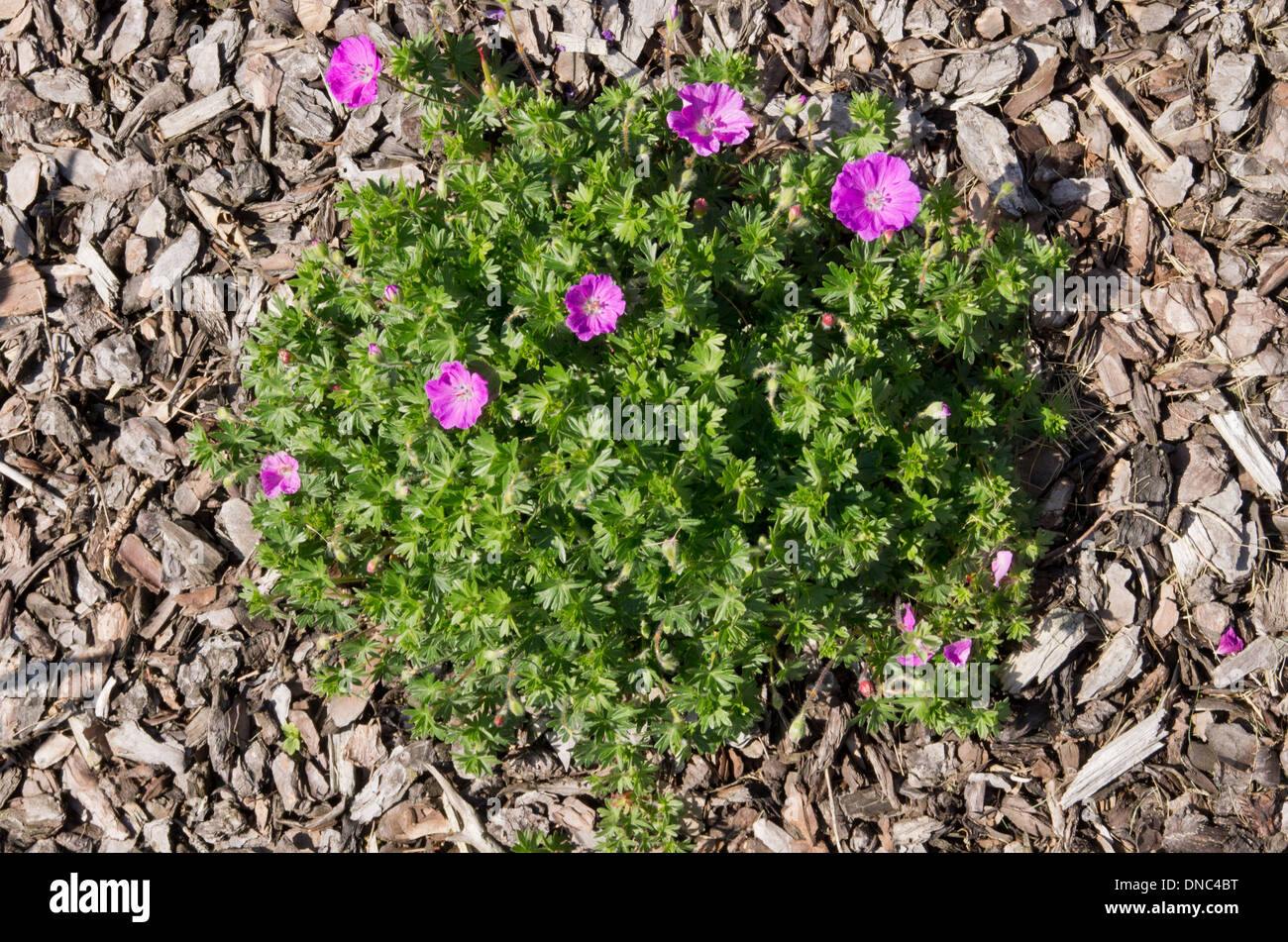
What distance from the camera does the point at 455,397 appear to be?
3.83 m

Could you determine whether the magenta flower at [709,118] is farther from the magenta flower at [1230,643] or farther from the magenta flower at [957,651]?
the magenta flower at [1230,643]

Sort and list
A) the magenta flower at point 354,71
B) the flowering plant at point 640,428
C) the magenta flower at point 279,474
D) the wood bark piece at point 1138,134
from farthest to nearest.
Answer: the wood bark piece at point 1138,134 → the magenta flower at point 354,71 → the magenta flower at point 279,474 → the flowering plant at point 640,428

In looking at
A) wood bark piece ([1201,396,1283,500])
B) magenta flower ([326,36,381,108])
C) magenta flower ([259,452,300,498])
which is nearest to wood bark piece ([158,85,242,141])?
magenta flower ([326,36,381,108])

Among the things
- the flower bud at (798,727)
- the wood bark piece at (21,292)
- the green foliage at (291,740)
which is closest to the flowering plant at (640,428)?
the flower bud at (798,727)

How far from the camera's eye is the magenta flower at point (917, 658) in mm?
4141

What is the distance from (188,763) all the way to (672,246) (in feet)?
11.5

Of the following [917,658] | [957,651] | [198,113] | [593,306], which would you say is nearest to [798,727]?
[917,658]

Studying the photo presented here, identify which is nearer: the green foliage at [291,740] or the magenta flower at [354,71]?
the magenta flower at [354,71]

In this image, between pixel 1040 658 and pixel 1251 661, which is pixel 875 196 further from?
pixel 1251 661

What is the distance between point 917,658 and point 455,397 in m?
2.27

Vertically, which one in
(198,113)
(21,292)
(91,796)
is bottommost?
(91,796)

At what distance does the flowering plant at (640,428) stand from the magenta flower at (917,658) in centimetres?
2

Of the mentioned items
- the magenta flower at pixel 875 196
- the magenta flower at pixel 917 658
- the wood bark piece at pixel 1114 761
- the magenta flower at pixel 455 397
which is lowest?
the wood bark piece at pixel 1114 761

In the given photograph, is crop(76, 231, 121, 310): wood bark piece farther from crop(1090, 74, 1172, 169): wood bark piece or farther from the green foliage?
crop(1090, 74, 1172, 169): wood bark piece
